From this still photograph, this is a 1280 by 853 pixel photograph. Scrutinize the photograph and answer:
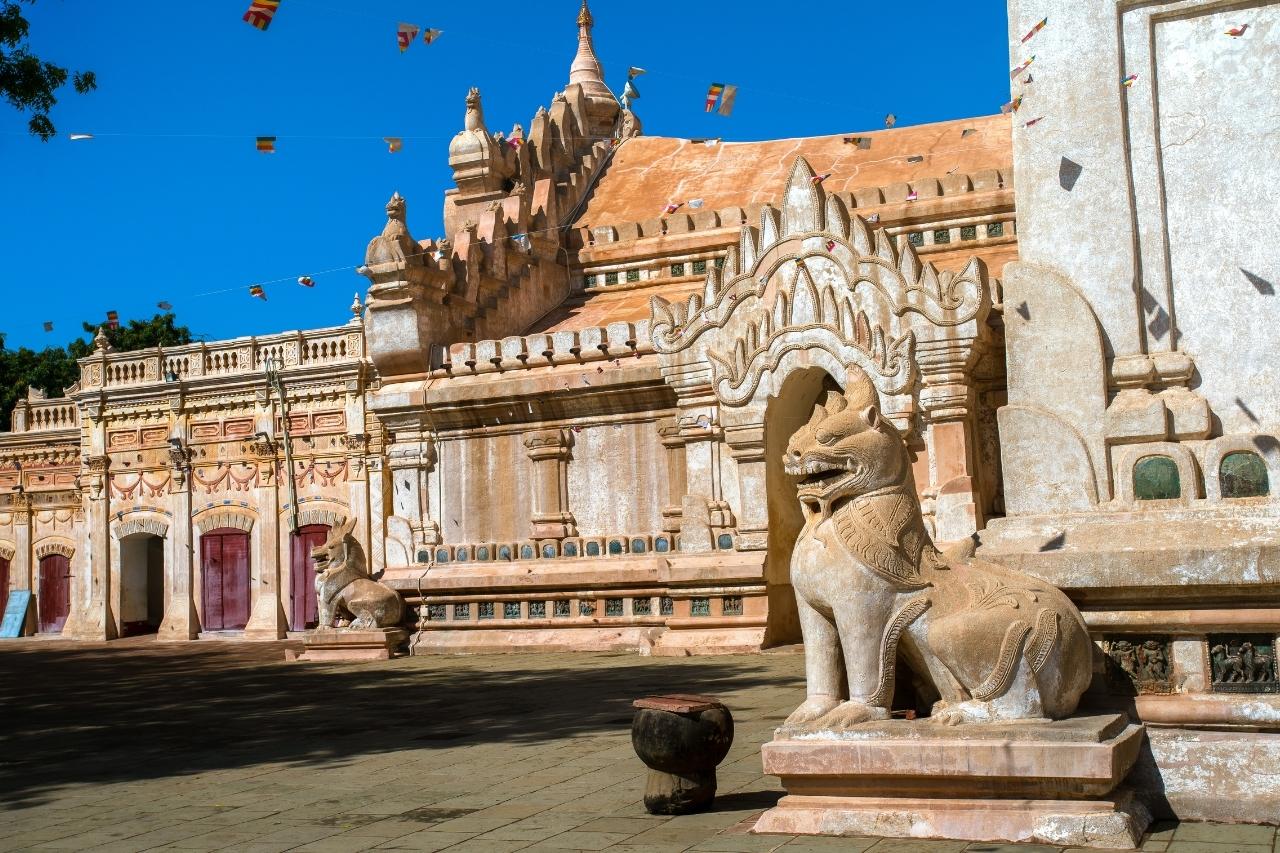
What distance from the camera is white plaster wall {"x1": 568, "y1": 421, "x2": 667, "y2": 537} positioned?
60.0ft

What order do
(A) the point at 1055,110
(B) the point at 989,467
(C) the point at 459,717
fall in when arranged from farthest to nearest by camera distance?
(B) the point at 989,467, (C) the point at 459,717, (A) the point at 1055,110

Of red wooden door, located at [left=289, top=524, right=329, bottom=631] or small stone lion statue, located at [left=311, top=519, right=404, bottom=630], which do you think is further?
red wooden door, located at [left=289, top=524, right=329, bottom=631]

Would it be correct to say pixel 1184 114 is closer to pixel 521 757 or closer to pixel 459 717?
pixel 521 757

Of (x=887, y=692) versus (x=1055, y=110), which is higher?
(x=1055, y=110)

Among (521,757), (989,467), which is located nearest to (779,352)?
(989,467)

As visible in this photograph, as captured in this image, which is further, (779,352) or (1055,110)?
(779,352)

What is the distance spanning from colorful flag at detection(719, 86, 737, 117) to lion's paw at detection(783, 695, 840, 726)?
41.6 feet

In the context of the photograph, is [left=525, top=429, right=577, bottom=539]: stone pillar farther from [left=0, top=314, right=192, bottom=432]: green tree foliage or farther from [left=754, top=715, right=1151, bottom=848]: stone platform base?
[left=0, top=314, right=192, bottom=432]: green tree foliage

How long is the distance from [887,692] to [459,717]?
5.93 m

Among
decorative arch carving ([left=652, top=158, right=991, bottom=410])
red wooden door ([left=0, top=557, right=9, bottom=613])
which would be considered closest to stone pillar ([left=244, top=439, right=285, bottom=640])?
red wooden door ([left=0, top=557, right=9, bottom=613])

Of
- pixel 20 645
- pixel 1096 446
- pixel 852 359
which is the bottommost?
pixel 20 645

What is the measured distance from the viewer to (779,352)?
16.1 m

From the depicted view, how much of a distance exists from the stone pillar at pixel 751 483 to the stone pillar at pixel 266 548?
1321 cm

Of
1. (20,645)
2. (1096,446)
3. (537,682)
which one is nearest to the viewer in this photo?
(1096,446)
